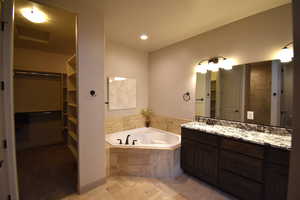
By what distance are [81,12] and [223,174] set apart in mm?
2962

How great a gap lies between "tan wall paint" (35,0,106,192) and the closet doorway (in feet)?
0.92

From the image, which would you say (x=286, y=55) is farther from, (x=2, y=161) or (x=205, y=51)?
(x=2, y=161)

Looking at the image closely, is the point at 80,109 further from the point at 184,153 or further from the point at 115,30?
the point at 184,153

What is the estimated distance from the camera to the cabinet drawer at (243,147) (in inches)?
58.9

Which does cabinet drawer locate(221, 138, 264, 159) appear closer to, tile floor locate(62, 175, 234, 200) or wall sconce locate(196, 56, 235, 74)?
tile floor locate(62, 175, 234, 200)

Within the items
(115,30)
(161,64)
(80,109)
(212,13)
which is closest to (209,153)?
(80,109)

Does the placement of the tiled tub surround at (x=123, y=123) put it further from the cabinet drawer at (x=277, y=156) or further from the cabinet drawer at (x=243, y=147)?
the cabinet drawer at (x=277, y=156)

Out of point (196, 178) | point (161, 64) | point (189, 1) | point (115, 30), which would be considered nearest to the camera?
point (189, 1)

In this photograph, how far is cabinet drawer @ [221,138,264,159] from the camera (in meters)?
1.50

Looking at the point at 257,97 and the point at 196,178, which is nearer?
the point at 257,97

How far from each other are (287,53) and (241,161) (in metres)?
1.51

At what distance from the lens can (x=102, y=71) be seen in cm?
199

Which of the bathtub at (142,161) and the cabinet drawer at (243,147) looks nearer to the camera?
the cabinet drawer at (243,147)

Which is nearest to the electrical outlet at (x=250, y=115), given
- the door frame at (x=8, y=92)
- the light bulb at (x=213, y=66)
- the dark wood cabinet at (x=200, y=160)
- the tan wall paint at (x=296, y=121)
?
the dark wood cabinet at (x=200, y=160)
